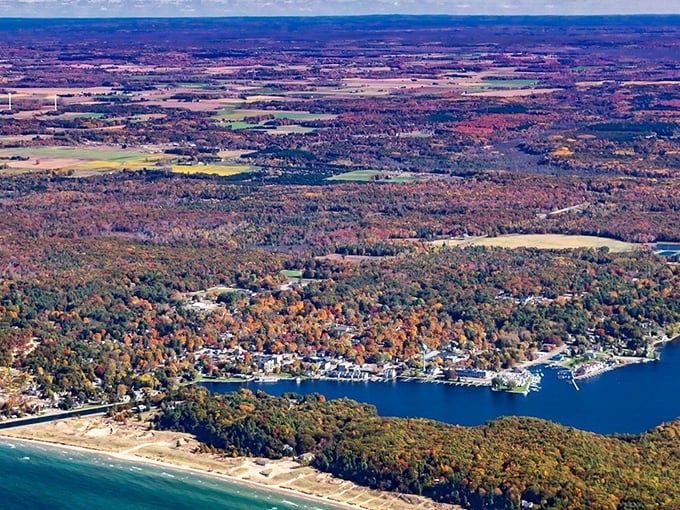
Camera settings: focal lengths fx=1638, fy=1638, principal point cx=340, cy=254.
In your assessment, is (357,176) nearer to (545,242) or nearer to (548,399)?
(545,242)

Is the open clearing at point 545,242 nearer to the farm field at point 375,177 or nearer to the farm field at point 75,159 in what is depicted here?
the farm field at point 375,177

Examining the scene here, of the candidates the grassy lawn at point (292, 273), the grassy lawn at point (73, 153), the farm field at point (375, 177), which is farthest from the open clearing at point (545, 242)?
the grassy lawn at point (73, 153)

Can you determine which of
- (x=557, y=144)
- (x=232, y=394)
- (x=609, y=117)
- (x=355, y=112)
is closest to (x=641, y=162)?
(x=557, y=144)

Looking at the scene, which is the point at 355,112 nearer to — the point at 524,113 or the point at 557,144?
the point at 524,113

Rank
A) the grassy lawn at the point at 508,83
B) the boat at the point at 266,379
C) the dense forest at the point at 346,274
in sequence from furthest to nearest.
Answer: the grassy lawn at the point at 508,83 < the boat at the point at 266,379 < the dense forest at the point at 346,274

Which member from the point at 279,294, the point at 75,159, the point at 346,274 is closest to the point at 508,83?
the point at 75,159
